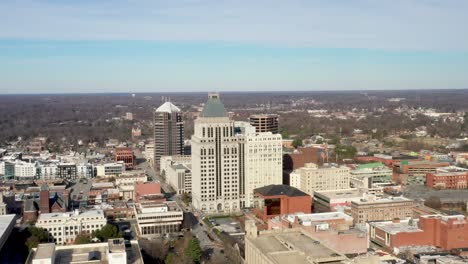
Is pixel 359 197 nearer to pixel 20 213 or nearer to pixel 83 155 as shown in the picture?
pixel 20 213

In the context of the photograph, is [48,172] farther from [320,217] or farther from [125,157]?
[320,217]

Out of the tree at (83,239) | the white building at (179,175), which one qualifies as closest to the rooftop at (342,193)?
the white building at (179,175)

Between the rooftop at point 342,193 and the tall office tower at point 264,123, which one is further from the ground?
the tall office tower at point 264,123

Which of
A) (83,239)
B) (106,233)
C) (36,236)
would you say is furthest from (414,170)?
(36,236)

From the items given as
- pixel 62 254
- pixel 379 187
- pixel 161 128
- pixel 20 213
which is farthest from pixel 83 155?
pixel 62 254

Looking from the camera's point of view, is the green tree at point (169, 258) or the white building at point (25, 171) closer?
the green tree at point (169, 258)

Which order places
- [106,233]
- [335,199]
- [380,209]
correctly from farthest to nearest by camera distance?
[335,199]
[380,209]
[106,233]

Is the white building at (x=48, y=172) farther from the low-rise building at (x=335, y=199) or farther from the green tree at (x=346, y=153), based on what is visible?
the green tree at (x=346, y=153)

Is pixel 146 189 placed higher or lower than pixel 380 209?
higher
